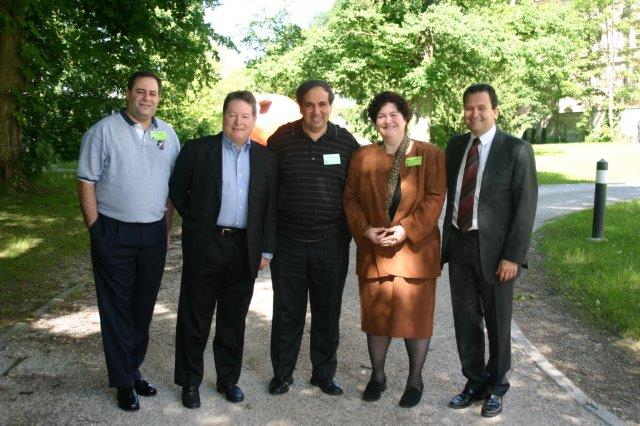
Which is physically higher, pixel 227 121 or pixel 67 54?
pixel 67 54

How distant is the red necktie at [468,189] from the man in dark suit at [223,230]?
51.0 inches

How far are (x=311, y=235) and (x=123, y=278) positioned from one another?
1301 millimetres

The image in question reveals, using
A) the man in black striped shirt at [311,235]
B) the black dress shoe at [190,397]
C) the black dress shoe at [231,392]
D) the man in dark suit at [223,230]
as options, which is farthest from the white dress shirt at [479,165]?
the black dress shoe at [190,397]

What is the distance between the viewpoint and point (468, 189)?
14.6ft

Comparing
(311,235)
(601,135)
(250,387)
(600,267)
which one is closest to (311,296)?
(311,235)

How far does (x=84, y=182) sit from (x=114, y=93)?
1407 centimetres

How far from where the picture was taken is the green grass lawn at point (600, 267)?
6738 millimetres

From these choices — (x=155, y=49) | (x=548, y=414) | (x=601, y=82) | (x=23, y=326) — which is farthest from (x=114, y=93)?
(x=601, y=82)

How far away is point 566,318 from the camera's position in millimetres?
6777

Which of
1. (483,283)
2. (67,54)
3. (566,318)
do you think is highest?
(67,54)

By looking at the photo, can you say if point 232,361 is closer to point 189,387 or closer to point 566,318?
point 189,387

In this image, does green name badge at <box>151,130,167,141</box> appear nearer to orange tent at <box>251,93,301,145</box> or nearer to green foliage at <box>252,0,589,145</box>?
orange tent at <box>251,93,301,145</box>

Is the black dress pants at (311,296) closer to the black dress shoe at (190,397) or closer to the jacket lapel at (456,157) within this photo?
the black dress shoe at (190,397)

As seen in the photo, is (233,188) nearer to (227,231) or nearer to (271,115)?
(227,231)
